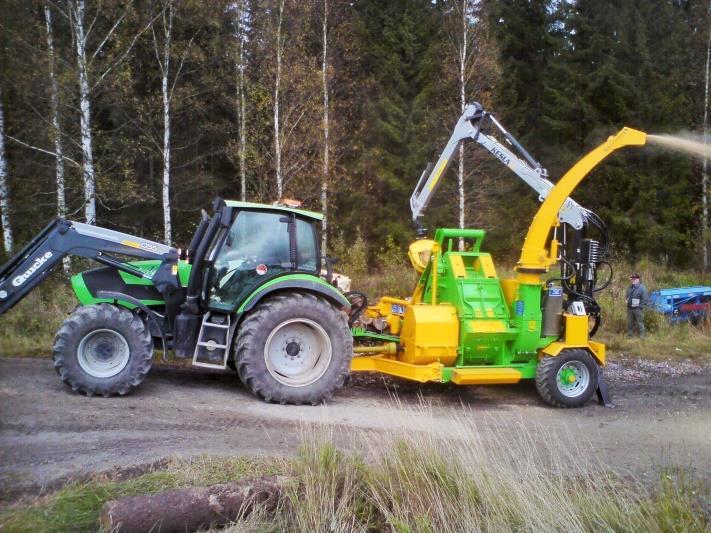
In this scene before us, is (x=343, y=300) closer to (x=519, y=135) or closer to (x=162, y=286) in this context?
(x=162, y=286)

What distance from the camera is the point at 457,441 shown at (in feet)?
17.3

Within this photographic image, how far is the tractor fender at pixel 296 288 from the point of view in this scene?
7320 millimetres

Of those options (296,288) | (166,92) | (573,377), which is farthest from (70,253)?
(166,92)

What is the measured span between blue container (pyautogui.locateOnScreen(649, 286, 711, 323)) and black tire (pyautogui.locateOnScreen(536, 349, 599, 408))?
7081 millimetres

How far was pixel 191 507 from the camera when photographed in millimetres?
4316

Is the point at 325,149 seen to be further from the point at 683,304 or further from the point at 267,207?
the point at 267,207

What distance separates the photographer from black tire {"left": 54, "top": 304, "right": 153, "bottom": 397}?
6.98m

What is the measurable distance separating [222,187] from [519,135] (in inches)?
452

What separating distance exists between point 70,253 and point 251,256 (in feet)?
6.55

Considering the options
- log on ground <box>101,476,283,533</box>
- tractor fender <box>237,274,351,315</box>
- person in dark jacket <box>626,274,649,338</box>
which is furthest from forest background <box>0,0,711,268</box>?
log on ground <box>101,476,283,533</box>

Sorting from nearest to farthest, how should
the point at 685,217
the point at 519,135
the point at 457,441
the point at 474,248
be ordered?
the point at 457,441 < the point at 474,248 < the point at 685,217 < the point at 519,135

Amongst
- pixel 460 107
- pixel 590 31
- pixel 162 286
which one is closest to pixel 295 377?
pixel 162 286

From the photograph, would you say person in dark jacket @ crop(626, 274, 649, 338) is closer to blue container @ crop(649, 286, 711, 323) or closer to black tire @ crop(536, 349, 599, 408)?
blue container @ crop(649, 286, 711, 323)

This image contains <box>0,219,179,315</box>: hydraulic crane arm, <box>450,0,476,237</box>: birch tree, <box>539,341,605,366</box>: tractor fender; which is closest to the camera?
<box>0,219,179,315</box>: hydraulic crane arm
